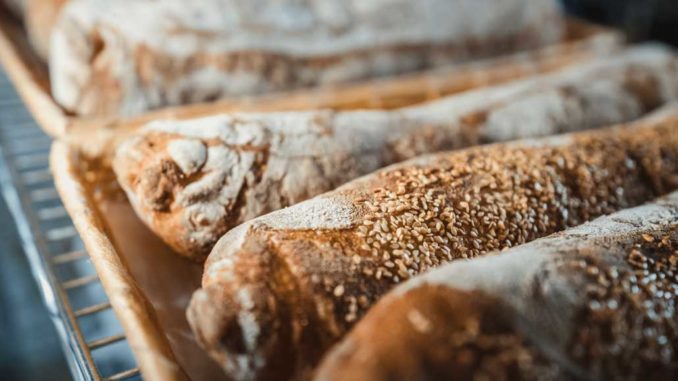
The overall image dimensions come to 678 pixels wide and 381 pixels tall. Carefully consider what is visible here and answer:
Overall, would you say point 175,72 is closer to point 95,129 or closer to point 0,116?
point 95,129

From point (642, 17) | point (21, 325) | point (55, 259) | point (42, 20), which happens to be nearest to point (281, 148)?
point (55, 259)

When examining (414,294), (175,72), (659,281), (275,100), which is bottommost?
(659,281)

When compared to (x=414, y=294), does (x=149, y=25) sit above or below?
above

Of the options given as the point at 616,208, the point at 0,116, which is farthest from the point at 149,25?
the point at 616,208

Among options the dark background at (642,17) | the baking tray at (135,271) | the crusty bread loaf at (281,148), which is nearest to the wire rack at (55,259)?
the baking tray at (135,271)

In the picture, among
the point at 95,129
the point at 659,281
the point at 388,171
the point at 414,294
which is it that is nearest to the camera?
the point at 414,294

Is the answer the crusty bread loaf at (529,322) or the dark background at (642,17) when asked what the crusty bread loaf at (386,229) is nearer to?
the crusty bread loaf at (529,322)

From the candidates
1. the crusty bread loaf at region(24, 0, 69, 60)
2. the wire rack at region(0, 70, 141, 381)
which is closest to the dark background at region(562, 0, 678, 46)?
the crusty bread loaf at region(24, 0, 69, 60)

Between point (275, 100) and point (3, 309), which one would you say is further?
point (3, 309)
